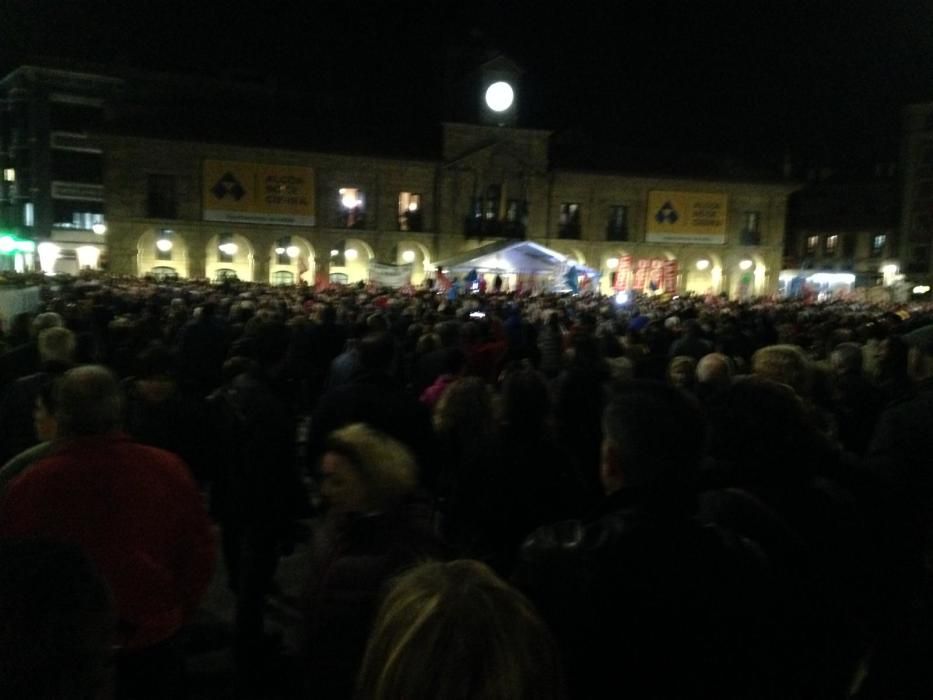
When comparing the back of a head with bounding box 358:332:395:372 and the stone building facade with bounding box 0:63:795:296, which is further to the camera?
the stone building facade with bounding box 0:63:795:296

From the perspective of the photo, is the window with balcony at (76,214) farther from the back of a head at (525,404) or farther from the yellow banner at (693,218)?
the back of a head at (525,404)

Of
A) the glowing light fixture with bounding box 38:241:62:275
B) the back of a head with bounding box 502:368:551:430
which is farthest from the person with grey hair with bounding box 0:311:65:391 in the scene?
the glowing light fixture with bounding box 38:241:62:275

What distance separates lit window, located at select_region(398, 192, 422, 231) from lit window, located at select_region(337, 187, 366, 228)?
2.09 meters

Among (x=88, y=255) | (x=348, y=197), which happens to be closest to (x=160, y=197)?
(x=348, y=197)

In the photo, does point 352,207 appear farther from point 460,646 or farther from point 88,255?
point 460,646

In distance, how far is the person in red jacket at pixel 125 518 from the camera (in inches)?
108

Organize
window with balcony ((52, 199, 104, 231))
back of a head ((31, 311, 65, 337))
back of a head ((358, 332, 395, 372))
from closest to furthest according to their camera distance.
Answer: back of a head ((358, 332, 395, 372)) → back of a head ((31, 311, 65, 337)) → window with balcony ((52, 199, 104, 231))

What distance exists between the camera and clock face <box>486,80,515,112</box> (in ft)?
144

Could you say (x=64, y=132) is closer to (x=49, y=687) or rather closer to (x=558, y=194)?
(x=558, y=194)

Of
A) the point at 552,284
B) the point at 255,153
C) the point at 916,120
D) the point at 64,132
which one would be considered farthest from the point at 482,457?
→ the point at 916,120

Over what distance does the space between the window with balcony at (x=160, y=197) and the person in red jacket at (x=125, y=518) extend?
3780 cm

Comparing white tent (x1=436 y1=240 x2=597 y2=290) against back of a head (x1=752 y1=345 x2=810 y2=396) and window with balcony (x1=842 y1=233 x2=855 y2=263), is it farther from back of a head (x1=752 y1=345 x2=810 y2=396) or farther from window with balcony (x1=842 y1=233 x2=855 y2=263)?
window with balcony (x1=842 y1=233 x2=855 y2=263)

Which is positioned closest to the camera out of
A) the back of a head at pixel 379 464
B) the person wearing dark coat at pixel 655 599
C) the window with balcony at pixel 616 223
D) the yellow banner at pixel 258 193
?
the person wearing dark coat at pixel 655 599

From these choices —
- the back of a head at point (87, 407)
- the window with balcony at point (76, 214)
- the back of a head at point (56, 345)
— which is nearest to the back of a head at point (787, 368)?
the back of a head at point (87, 407)
